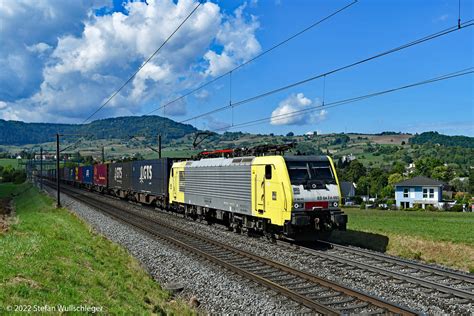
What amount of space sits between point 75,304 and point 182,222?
18.1m

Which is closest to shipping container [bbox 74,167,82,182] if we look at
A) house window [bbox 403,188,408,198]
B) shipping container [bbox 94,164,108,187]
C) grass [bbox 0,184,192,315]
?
shipping container [bbox 94,164,108,187]

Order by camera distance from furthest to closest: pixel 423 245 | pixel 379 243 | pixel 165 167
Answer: pixel 165 167 → pixel 379 243 → pixel 423 245

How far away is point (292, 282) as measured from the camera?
1208cm

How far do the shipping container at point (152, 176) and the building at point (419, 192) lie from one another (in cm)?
7287

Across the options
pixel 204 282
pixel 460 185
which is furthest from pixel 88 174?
pixel 460 185

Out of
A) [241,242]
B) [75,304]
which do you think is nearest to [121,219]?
[241,242]

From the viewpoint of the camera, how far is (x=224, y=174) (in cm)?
2169

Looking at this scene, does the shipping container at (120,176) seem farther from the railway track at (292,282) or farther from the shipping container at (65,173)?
the shipping container at (65,173)

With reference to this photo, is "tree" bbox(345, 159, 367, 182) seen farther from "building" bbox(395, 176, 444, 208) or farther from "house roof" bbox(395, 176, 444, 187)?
"house roof" bbox(395, 176, 444, 187)

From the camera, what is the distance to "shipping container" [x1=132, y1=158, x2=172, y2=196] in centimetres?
3256

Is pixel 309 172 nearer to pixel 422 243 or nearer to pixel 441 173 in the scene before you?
pixel 422 243

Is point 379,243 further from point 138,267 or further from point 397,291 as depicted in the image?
point 138,267

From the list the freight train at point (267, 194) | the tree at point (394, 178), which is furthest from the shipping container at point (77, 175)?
the tree at point (394, 178)

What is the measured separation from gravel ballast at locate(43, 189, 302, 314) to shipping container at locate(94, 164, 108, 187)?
35549 millimetres
